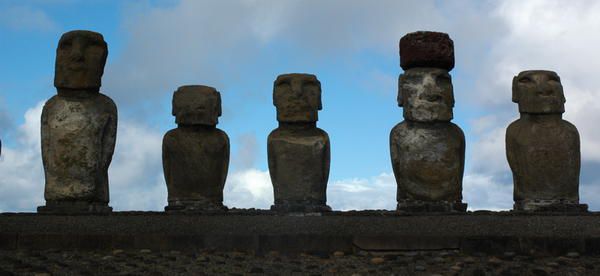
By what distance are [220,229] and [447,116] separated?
10.8 ft

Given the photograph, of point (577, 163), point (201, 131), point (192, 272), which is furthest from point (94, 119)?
point (577, 163)

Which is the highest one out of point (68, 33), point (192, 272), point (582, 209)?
point (68, 33)

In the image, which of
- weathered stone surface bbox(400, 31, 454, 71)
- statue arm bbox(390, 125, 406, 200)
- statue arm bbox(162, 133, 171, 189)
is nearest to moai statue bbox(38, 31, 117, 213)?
statue arm bbox(162, 133, 171, 189)

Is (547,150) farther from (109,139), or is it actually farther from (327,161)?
(109,139)

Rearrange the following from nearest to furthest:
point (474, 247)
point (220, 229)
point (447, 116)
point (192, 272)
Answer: point (192, 272) → point (474, 247) → point (220, 229) → point (447, 116)

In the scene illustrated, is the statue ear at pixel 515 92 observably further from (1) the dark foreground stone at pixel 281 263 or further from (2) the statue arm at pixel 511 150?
(1) the dark foreground stone at pixel 281 263

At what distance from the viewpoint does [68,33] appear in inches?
463

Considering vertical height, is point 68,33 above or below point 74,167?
above

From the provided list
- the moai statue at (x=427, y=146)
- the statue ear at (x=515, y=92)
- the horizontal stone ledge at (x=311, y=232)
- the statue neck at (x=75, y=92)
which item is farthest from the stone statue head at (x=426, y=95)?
the statue neck at (x=75, y=92)

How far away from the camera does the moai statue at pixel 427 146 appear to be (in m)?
11.4

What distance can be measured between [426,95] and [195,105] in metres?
3.11

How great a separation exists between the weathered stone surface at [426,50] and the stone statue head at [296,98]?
1.27 m

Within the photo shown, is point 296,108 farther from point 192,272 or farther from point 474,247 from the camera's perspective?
point 192,272

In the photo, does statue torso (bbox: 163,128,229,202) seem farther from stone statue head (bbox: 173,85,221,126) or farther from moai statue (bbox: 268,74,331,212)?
moai statue (bbox: 268,74,331,212)
